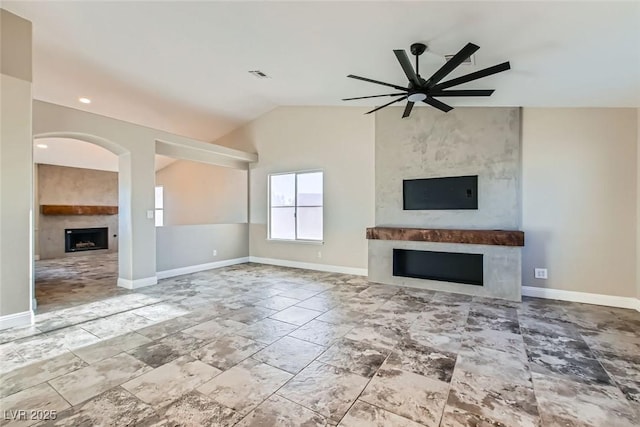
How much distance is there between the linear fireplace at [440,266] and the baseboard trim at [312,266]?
792mm

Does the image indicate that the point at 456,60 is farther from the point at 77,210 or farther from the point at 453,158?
the point at 77,210

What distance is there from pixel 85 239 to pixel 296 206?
7110 millimetres

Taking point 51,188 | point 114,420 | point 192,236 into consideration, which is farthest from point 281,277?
point 51,188

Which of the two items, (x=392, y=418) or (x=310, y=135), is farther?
A: (x=310, y=135)

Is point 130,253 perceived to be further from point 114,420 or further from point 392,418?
point 392,418

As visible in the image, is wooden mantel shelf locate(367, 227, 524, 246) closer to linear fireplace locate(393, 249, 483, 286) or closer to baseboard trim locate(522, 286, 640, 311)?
linear fireplace locate(393, 249, 483, 286)

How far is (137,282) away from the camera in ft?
16.1

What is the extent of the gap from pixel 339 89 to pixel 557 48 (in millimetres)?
2805

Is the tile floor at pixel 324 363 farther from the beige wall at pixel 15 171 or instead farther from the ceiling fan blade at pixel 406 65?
the ceiling fan blade at pixel 406 65

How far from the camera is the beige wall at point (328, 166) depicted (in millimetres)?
5812

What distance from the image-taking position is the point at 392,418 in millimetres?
1798

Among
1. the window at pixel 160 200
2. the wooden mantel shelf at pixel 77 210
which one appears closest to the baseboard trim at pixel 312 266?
the window at pixel 160 200

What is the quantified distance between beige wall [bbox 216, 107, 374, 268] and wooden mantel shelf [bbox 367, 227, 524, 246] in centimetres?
65

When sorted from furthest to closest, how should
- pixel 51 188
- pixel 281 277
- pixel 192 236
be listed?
pixel 51 188 < pixel 192 236 < pixel 281 277
